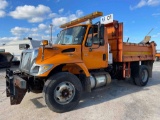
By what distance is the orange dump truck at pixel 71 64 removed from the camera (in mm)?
4812

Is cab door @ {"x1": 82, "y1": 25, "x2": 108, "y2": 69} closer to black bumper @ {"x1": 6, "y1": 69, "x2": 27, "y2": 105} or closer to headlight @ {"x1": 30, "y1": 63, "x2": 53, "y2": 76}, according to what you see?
headlight @ {"x1": 30, "y1": 63, "x2": 53, "y2": 76}

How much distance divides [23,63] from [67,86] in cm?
176

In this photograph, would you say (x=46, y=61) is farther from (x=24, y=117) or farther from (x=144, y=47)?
(x=144, y=47)

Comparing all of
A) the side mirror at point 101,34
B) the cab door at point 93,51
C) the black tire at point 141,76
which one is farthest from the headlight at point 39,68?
the black tire at point 141,76

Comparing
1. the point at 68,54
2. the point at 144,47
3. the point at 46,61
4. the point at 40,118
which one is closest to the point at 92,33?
the point at 68,54

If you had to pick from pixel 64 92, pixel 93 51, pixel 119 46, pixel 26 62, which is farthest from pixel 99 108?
pixel 119 46

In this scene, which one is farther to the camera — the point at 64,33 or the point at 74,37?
the point at 64,33

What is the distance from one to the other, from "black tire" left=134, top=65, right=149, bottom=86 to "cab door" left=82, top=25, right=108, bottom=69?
8.45 feet

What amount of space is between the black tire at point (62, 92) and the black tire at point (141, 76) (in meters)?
3.81

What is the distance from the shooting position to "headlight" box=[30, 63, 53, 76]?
466 centimetres

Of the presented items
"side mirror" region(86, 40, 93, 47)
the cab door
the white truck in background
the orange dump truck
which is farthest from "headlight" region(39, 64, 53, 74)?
the white truck in background

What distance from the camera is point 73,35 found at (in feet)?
19.5

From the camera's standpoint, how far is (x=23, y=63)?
19.0 feet

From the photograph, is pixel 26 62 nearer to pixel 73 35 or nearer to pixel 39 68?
pixel 39 68
